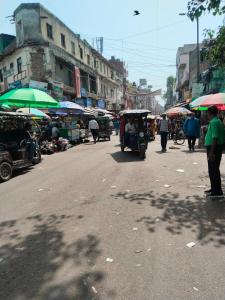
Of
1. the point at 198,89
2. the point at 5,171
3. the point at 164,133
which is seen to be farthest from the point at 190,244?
the point at 198,89

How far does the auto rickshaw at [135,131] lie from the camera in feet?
45.2

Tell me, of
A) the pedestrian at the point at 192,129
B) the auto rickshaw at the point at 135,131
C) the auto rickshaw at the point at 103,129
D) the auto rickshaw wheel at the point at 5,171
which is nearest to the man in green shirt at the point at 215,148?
the auto rickshaw wheel at the point at 5,171

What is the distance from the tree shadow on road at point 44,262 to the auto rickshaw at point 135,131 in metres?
8.55

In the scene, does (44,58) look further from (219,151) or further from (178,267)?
(178,267)

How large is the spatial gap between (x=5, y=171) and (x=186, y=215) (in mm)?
6582

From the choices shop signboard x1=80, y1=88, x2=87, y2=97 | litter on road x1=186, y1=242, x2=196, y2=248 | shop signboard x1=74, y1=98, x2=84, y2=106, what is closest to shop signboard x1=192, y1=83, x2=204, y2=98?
shop signboard x1=74, y1=98, x2=84, y2=106

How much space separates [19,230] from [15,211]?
1223mm

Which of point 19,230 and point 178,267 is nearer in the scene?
point 178,267

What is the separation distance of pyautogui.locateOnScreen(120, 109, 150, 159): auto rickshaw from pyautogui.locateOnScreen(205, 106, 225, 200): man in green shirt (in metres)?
6.65

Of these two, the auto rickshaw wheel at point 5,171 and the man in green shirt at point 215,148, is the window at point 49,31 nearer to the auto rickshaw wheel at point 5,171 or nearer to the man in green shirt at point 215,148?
the auto rickshaw wheel at point 5,171

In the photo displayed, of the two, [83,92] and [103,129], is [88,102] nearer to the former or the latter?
[83,92]

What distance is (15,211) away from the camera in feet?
21.2

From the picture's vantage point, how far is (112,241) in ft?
15.4

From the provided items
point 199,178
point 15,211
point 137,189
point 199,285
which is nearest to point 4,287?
point 199,285
